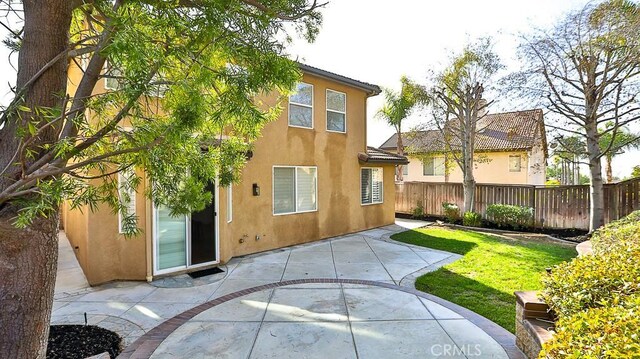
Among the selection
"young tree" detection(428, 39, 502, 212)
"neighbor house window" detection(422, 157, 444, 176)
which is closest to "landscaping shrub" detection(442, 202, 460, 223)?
"young tree" detection(428, 39, 502, 212)

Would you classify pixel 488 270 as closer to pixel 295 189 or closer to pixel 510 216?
pixel 295 189

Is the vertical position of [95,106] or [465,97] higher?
[465,97]

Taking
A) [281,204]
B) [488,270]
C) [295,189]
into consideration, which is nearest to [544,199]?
[488,270]

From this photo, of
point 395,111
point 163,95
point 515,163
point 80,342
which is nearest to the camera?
point 163,95

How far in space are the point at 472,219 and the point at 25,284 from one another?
14016 millimetres

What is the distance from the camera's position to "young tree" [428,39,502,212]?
12.3 meters

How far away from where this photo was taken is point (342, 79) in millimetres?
10883

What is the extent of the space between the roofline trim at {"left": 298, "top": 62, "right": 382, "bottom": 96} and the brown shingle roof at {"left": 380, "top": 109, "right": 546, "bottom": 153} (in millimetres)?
3822

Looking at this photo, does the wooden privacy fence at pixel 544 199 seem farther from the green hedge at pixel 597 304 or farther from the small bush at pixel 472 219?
the green hedge at pixel 597 304

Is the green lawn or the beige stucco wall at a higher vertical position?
the beige stucco wall

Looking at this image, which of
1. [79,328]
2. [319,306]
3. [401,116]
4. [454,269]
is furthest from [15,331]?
[401,116]

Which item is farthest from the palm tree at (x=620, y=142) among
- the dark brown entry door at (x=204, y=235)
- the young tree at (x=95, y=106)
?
the dark brown entry door at (x=204, y=235)

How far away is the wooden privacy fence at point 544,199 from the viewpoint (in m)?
10.4

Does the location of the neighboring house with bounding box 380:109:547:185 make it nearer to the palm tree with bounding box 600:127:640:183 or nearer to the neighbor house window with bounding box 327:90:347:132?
the palm tree with bounding box 600:127:640:183
